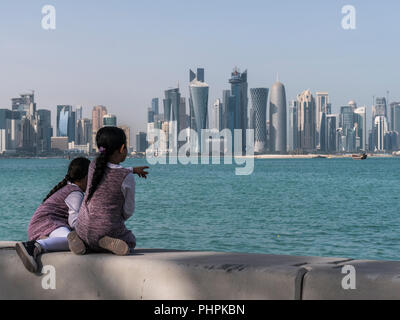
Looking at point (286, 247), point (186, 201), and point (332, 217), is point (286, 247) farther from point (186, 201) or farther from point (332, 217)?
point (186, 201)

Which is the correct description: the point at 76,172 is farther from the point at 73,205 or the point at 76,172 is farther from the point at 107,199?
the point at 107,199

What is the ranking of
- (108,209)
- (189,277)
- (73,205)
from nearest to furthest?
(189,277), (108,209), (73,205)

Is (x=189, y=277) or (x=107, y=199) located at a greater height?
(x=107, y=199)

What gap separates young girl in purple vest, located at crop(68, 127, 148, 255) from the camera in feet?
15.3

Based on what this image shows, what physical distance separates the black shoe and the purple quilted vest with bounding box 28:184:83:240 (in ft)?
2.36

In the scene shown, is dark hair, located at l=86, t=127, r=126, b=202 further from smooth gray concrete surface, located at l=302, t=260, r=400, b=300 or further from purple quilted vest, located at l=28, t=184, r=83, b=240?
smooth gray concrete surface, located at l=302, t=260, r=400, b=300

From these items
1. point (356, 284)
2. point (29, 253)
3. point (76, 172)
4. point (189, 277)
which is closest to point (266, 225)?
point (76, 172)

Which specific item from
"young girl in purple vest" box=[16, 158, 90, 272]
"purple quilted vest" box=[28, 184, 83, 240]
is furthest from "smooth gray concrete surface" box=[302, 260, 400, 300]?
"purple quilted vest" box=[28, 184, 83, 240]

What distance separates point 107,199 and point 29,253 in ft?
2.30

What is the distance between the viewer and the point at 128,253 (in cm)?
454

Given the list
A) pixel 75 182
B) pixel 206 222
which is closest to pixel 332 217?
pixel 206 222

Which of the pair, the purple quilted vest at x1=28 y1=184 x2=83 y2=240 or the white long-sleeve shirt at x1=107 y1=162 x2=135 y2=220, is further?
the purple quilted vest at x1=28 y1=184 x2=83 y2=240

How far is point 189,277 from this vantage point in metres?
3.96
